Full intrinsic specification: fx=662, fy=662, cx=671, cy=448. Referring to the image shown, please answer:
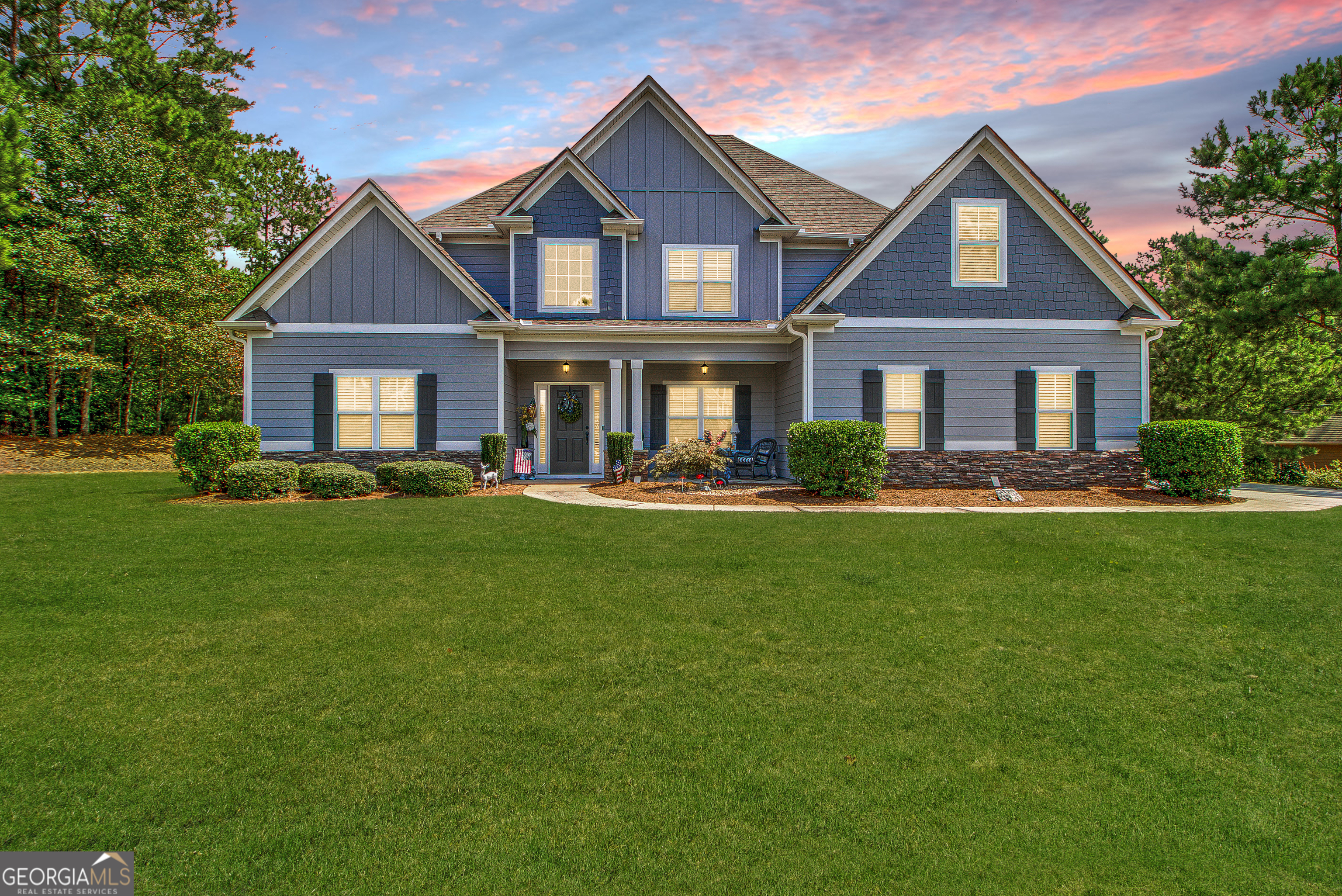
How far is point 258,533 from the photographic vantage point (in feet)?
26.4

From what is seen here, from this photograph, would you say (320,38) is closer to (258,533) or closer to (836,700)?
(258,533)

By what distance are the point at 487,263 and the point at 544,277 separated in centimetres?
170

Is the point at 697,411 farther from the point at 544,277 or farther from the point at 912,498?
the point at 912,498

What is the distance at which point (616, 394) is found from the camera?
1505 centimetres

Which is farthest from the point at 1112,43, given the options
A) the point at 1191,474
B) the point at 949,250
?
the point at 1191,474

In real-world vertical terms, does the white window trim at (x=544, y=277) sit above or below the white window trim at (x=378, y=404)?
above

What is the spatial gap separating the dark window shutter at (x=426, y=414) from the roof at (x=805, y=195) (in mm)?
8781

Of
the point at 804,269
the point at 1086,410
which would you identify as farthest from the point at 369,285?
the point at 1086,410

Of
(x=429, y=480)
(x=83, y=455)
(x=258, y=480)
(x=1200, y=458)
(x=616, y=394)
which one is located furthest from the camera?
(x=83, y=455)

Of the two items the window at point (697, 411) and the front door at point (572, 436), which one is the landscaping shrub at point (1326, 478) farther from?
the front door at point (572, 436)

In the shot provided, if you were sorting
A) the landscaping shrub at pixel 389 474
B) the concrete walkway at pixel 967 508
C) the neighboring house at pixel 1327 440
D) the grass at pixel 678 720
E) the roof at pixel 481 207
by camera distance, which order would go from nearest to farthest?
1. the grass at pixel 678 720
2. the concrete walkway at pixel 967 508
3. the landscaping shrub at pixel 389 474
4. the roof at pixel 481 207
5. the neighboring house at pixel 1327 440

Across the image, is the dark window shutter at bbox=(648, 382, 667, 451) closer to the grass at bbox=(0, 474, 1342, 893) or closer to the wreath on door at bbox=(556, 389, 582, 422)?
the wreath on door at bbox=(556, 389, 582, 422)

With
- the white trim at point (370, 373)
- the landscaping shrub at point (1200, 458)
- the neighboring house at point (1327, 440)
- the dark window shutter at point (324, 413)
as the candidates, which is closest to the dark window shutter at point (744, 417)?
the white trim at point (370, 373)

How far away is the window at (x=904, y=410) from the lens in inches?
552
